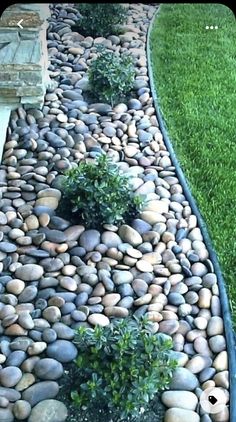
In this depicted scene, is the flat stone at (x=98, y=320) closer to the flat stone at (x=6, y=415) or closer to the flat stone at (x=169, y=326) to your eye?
the flat stone at (x=169, y=326)

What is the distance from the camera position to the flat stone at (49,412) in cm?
98

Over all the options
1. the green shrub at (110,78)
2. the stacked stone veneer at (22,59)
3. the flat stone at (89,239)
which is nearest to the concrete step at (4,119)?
the stacked stone veneer at (22,59)

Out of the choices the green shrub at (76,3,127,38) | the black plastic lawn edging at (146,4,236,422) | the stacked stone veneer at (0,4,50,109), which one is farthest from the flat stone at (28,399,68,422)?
the green shrub at (76,3,127,38)

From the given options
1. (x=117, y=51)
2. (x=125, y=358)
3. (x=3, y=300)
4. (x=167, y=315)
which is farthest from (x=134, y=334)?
(x=117, y=51)

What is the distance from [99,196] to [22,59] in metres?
0.61

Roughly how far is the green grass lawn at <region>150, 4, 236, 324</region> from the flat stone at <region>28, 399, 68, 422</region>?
18.4 inches

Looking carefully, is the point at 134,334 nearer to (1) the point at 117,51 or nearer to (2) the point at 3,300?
(2) the point at 3,300

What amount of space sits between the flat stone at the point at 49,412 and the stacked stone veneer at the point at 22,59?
98 cm

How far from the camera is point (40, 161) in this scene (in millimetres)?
1567

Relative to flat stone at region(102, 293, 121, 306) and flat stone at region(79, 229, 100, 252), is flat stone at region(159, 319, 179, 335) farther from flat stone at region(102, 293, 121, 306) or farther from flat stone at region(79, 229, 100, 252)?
flat stone at region(79, 229, 100, 252)

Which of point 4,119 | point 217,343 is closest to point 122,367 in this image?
point 217,343

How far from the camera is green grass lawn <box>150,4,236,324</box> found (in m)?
1.46

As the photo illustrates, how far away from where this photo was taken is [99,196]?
4.41 ft

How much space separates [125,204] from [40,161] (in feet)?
0.96
